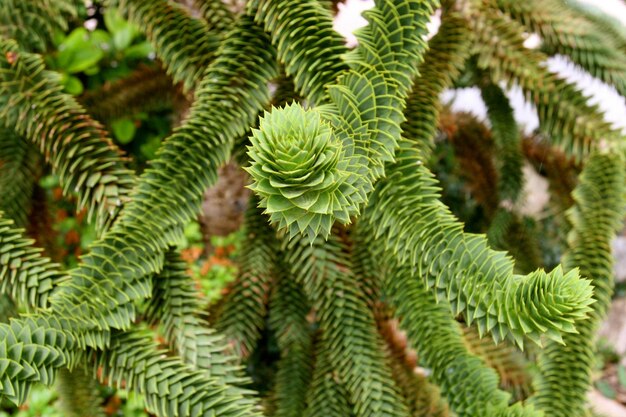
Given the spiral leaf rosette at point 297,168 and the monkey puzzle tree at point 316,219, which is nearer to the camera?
the spiral leaf rosette at point 297,168

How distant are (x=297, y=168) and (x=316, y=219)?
61 mm

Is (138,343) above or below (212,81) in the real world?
below

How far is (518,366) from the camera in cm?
132

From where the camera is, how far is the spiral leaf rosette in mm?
518

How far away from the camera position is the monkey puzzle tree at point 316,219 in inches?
26.2

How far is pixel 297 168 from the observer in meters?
0.52

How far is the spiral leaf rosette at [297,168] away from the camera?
52cm

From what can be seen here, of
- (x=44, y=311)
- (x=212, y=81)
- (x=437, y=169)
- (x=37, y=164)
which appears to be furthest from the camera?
(x=437, y=169)

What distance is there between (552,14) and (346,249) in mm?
643

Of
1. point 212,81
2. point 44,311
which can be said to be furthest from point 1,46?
point 44,311

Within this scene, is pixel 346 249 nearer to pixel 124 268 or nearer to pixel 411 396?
pixel 411 396

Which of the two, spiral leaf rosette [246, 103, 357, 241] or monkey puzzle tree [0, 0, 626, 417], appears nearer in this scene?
spiral leaf rosette [246, 103, 357, 241]

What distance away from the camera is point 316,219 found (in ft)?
1.82

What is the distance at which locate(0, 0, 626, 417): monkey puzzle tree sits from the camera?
665 millimetres
